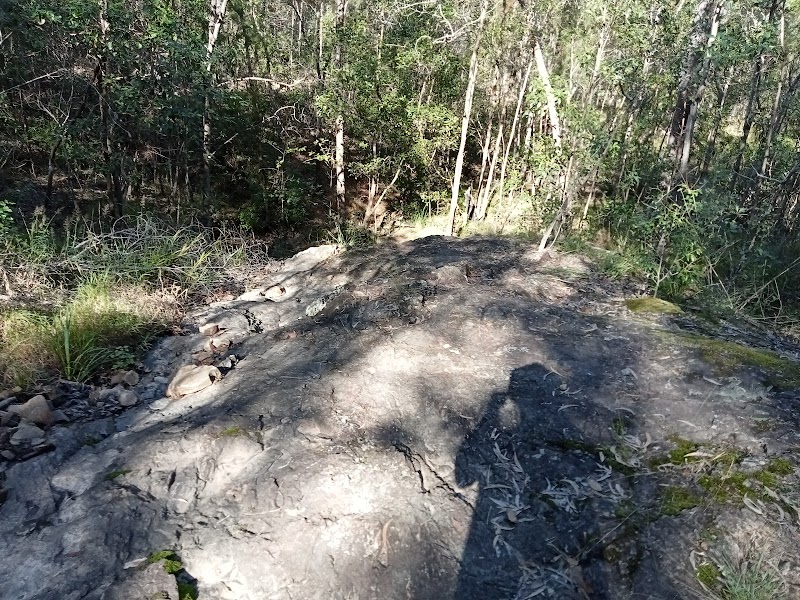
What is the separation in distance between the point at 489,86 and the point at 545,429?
30.5ft

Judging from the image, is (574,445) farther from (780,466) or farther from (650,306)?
(650,306)

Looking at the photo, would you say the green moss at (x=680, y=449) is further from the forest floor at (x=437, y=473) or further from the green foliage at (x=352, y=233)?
the green foliage at (x=352, y=233)

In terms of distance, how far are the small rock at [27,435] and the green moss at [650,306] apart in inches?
157

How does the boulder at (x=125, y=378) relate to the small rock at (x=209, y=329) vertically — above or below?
below

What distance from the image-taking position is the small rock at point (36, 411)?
9.59 feet

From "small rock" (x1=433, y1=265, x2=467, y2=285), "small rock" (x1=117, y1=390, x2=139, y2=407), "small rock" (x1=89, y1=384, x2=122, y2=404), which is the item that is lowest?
"small rock" (x1=89, y1=384, x2=122, y2=404)

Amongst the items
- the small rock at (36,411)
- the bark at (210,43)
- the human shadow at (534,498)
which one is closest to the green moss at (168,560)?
the human shadow at (534,498)

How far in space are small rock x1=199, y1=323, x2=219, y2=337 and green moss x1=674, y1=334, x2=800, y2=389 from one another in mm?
3481

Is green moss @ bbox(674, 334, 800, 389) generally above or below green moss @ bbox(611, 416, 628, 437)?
above

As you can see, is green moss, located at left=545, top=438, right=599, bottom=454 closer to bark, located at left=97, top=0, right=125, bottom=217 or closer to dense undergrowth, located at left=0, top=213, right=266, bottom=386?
dense undergrowth, located at left=0, top=213, right=266, bottom=386

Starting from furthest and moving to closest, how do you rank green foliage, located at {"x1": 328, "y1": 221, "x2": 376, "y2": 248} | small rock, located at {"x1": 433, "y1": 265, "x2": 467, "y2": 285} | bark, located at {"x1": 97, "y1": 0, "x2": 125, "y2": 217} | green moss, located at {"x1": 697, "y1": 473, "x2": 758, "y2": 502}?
green foliage, located at {"x1": 328, "y1": 221, "x2": 376, "y2": 248} → bark, located at {"x1": 97, "y1": 0, "x2": 125, "y2": 217} → small rock, located at {"x1": 433, "y1": 265, "x2": 467, "y2": 285} → green moss, located at {"x1": 697, "y1": 473, "x2": 758, "y2": 502}

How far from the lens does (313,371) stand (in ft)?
10.1

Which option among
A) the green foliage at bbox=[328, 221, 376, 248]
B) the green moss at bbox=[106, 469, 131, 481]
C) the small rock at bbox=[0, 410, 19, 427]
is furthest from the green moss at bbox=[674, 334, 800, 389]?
the green foliage at bbox=[328, 221, 376, 248]

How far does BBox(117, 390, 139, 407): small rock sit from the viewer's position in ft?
10.7
